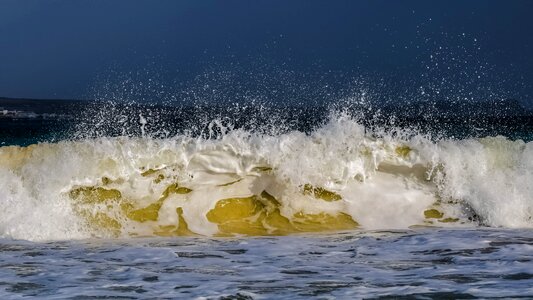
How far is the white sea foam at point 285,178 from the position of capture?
801 centimetres

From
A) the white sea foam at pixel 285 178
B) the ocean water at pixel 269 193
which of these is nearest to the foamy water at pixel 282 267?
the ocean water at pixel 269 193

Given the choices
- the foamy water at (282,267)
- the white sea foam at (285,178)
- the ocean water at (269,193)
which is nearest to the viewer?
the foamy water at (282,267)

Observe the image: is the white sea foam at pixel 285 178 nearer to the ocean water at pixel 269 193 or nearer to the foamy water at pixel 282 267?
the ocean water at pixel 269 193

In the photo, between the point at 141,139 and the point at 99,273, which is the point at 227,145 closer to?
the point at 141,139

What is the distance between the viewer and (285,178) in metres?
8.26

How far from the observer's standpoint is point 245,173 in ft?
27.5

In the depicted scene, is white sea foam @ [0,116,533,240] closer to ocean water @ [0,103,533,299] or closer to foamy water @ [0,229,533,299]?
ocean water @ [0,103,533,299]

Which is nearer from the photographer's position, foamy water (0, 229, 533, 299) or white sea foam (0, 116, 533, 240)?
foamy water (0, 229, 533, 299)

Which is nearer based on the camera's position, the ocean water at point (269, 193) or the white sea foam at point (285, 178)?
the ocean water at point (269, 193)

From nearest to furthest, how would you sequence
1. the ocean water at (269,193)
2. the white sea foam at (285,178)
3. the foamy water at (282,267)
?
the foamy water at (282,267)
the ocean water at (269,193)
the white sea foam at (285,178)

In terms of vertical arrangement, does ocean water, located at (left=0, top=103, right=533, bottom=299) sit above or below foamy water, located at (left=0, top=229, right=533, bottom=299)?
above

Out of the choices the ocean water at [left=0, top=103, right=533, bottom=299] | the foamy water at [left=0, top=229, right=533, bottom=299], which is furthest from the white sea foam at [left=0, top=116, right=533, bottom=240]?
the foamy water at [left=0, top=229, right=533, bottom=299]

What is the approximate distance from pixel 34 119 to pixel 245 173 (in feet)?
120

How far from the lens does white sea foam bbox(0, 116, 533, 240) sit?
801 centimetres
